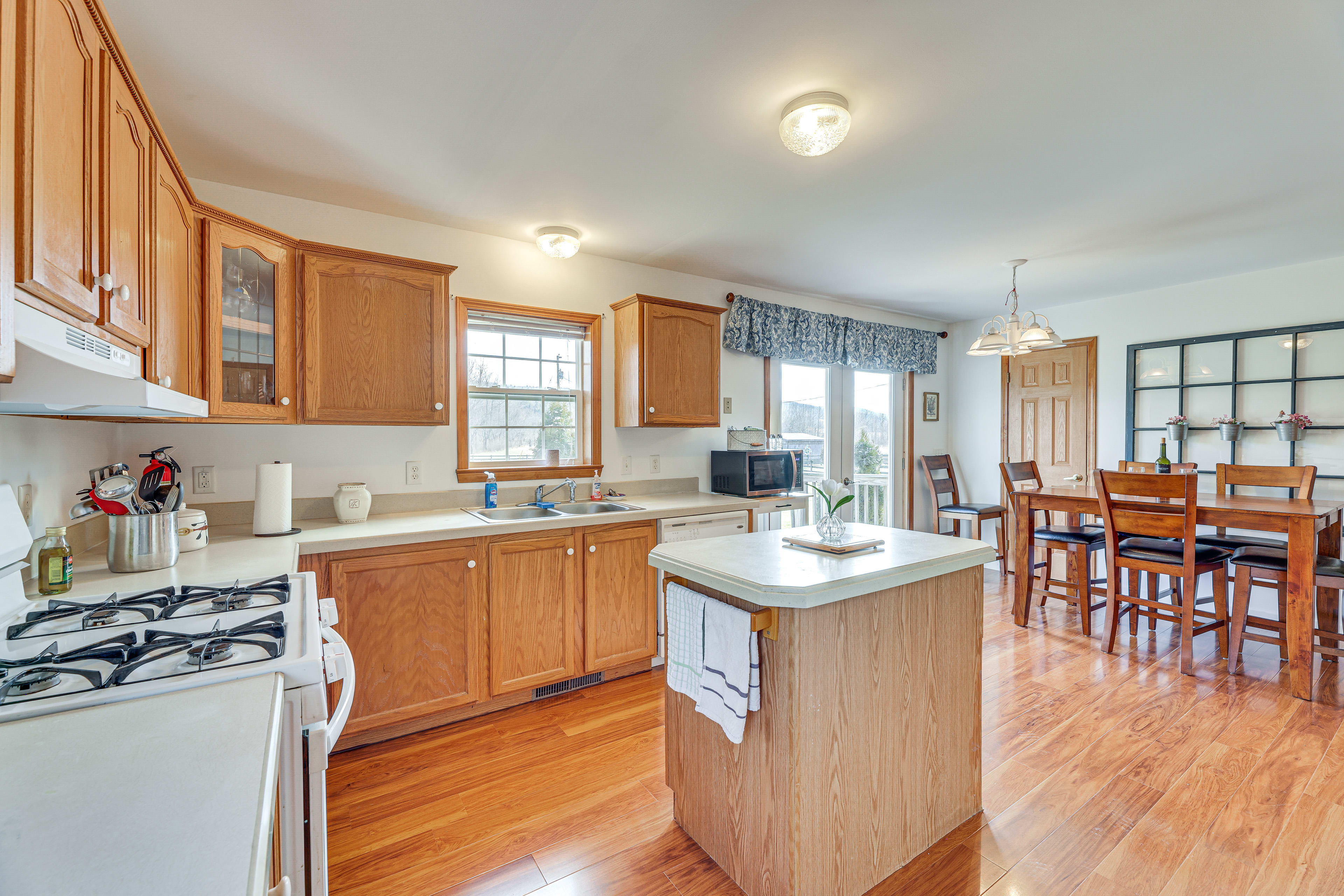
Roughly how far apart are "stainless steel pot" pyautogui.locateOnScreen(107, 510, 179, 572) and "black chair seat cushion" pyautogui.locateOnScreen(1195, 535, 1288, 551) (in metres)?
4.57

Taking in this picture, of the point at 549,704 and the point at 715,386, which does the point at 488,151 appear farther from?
the point at 549,704

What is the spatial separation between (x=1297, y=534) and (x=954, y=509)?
244 cm

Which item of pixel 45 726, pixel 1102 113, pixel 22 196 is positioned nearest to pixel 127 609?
pixel 45 726

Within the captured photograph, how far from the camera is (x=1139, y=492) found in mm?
3035

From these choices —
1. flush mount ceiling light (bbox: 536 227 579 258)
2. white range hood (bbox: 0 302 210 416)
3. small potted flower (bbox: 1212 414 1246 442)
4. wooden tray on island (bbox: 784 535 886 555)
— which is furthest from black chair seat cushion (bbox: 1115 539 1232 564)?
white range hood (bbox: 0 302 210 416)

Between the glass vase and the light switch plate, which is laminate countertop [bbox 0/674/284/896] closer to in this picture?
the glass vase

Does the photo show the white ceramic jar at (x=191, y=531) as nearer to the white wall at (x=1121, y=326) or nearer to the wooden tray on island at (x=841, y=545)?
the wooden tray on island at (x=841, y=545)

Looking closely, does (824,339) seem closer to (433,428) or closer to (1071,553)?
(1071,553)

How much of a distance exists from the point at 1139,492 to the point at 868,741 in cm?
247

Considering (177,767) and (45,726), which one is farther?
(45,726)

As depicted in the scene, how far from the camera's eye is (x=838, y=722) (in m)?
1.51

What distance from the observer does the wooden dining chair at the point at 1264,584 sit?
282 cm

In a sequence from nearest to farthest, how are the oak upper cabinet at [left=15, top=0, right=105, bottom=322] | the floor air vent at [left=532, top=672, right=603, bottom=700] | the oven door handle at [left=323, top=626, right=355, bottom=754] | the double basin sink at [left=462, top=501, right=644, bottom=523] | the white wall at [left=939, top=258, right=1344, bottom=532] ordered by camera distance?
the oak upper cabinet at [left=15, top=0, right=105, bottom=322] < the oven door handle at [left=323, top=626, right=355, bottom=754] < the floor air vent at [left=532, top=672, right=603, bottom=700] < the double basin sink at [left=462, top=501, right=644, bottom=523] < the white wall at [left=939, top=258, right=1344, bottom=532]

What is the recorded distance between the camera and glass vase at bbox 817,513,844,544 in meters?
1.87
